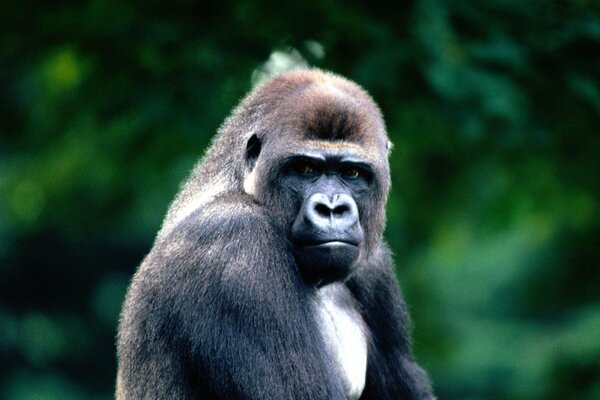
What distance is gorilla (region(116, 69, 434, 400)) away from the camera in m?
5.34

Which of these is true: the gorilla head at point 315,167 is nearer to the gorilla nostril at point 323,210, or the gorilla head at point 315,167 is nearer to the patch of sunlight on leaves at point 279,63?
the gorilla nostril at point 323,210

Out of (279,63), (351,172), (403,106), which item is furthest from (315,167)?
(403,106)

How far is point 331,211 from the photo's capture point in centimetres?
536

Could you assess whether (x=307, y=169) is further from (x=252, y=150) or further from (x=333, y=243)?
(x=333, y=243)

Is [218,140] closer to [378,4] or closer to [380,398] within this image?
[380,398]

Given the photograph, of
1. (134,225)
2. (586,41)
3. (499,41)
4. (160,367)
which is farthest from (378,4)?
(134,225)

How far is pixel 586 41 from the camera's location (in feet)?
26.8

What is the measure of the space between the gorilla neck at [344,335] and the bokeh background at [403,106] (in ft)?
7.91

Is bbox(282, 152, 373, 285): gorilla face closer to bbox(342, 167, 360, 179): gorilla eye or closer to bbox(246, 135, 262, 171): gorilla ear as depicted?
bbox(342, 167, 360, 179): gorilla eye

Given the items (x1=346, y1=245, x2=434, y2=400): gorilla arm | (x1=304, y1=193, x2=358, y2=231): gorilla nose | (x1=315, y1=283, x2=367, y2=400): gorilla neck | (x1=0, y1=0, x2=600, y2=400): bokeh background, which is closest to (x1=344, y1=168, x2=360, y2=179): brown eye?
(x1=304, y1=193, x2=358, y2=231): gorilla nose

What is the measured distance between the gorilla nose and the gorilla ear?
46cm

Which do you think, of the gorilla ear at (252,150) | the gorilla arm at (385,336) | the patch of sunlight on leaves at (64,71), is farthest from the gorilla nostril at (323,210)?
the patch of sunlight on leaves at (64,71)

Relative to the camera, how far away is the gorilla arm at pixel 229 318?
534cm

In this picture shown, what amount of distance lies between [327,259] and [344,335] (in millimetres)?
753
